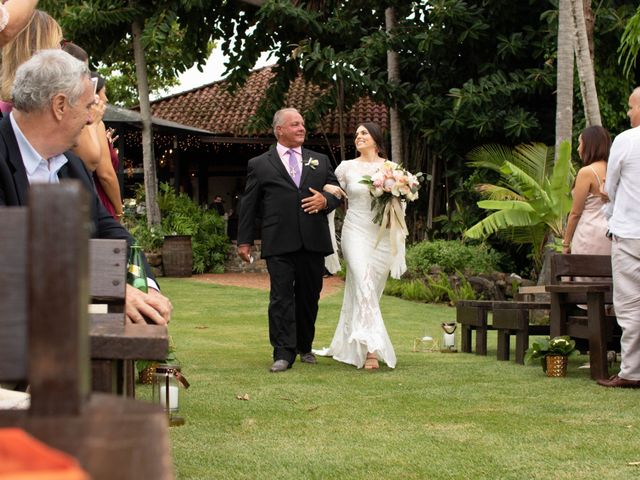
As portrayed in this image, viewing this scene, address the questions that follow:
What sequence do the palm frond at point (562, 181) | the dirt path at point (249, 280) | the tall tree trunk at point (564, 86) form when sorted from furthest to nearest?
1. the dirt path at point (249, 280)
2. the tall tree trunk at point (564, 86)
3. the palm frond at point (562, 181)

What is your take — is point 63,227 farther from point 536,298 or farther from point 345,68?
point 345,68

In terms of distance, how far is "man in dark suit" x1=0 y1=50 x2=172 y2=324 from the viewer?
418 cm

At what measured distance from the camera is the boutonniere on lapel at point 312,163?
11.0 m

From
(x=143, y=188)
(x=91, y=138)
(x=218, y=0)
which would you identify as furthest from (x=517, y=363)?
Answer: (x=143, y=188)

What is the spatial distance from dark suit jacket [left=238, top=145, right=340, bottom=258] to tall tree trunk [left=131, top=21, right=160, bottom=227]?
18468 mm

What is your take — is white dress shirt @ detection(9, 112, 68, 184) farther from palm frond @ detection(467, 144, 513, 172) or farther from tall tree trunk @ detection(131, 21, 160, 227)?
tall tree trunk @ detection(131, 21, 160, 227)

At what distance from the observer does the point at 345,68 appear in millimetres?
26344

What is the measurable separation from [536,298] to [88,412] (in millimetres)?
16356

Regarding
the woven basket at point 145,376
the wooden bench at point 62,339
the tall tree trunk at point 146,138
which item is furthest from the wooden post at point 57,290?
the tall tree trunk at point 146,138

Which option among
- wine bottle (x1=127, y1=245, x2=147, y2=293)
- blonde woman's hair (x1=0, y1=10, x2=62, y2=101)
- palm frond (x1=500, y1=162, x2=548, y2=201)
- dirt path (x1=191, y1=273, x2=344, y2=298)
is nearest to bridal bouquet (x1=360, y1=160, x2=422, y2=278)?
blonde woman's hair (x1=0, y1=10, x2=62, y2=101)

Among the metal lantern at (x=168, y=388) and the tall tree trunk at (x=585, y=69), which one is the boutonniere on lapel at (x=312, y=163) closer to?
the metal lantern at (x=168, y=388)

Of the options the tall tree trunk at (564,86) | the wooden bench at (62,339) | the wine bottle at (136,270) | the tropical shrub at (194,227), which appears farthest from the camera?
the tropical shrub at (194,227)

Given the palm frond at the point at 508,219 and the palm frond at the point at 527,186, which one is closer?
the palm frond at the point at 527,186

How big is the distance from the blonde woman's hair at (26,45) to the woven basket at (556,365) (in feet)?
17.1
